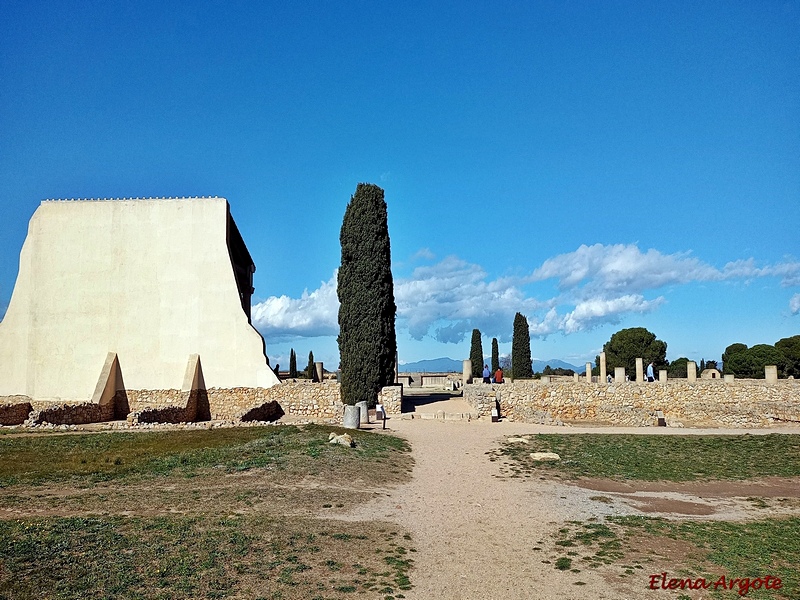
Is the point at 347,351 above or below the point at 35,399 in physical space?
above

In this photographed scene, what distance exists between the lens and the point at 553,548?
8664mm

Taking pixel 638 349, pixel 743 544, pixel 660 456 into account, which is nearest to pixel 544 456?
pixel 660 456

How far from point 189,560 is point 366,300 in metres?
21.9

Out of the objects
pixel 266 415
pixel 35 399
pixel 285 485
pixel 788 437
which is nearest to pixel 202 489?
pixel 285 485

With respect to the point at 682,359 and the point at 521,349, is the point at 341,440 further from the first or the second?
the point at 682,359

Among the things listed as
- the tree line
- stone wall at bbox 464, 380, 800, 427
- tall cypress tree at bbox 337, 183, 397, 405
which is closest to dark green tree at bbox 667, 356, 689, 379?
the tree line

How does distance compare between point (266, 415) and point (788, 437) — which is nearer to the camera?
point (788, 437)

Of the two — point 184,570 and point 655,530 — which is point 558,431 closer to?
point 655,530

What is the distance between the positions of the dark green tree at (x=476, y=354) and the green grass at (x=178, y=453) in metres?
36.7

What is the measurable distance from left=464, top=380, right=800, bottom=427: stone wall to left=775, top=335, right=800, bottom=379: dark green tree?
3043 cm

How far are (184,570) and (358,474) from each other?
6.38 metres

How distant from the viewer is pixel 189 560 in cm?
701

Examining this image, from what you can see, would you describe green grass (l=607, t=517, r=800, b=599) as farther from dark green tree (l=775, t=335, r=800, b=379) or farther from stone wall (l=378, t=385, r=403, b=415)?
dark green tree (l=775, t=335, r=800, b=379)
